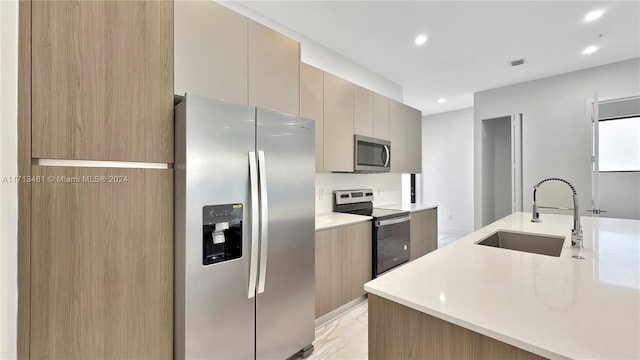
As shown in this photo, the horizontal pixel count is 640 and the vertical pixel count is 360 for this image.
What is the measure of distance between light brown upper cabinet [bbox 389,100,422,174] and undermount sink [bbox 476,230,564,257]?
1.79 metres

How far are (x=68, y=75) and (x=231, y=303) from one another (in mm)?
1386

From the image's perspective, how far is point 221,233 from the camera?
4.90 ft

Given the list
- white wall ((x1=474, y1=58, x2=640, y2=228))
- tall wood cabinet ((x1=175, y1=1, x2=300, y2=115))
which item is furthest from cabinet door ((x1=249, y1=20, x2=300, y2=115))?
white wall ((x1=474, y1=58, x2=640, y2=228))

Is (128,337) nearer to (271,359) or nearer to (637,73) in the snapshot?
(271,359)

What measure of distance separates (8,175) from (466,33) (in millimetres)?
3555

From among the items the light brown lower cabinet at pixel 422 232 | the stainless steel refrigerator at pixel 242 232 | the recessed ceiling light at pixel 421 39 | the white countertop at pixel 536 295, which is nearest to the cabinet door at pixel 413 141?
the light brown lower cabinet at pixel 422 232

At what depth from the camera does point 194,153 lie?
1.39 meters

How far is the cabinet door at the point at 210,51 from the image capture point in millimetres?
1525

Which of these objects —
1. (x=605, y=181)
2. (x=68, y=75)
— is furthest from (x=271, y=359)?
(x=605, y=181)

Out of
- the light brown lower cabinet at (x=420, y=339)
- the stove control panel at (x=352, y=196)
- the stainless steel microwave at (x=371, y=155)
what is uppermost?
the stainless steel microwave at (x=371, y=155)

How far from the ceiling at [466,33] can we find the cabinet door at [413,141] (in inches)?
22.8

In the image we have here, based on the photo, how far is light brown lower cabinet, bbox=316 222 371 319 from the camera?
2.25 metres

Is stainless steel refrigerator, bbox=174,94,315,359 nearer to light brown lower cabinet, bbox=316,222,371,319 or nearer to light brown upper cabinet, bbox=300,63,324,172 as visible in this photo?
light brown lower cabinet, bbox=316,222,371,319

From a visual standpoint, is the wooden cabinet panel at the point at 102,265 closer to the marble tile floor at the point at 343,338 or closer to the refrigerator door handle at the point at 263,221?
the refrigerator door handle at the point at 263,221
